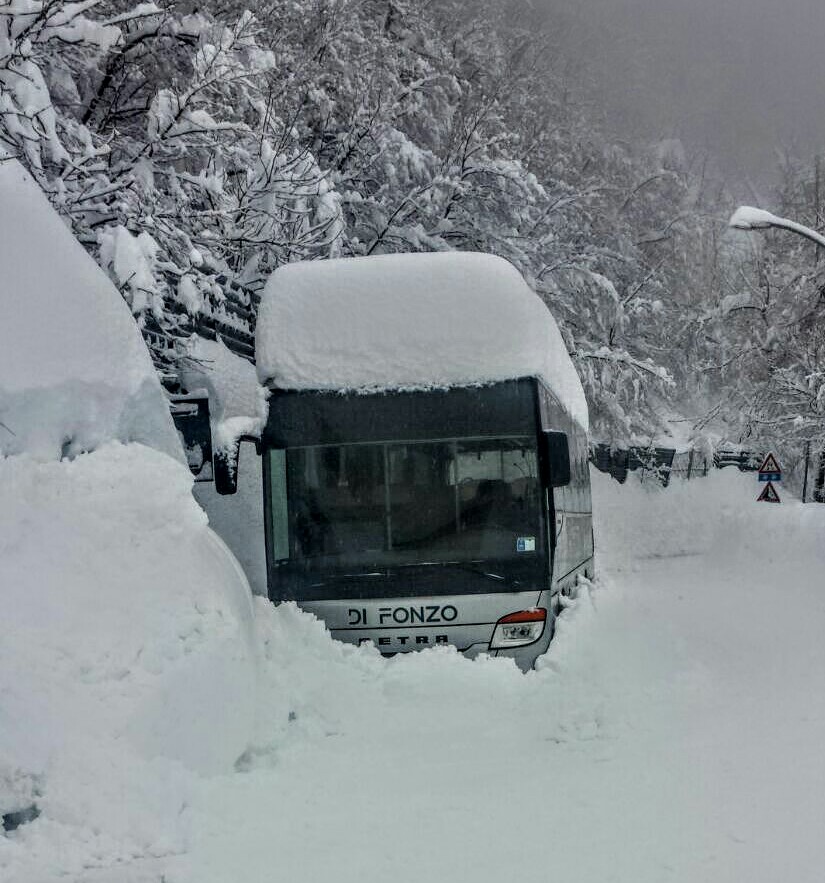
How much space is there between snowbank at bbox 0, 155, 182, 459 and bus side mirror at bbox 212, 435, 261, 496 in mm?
1591

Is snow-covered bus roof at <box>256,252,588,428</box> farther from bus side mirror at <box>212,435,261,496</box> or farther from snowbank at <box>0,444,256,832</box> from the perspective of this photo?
snowbank at <box>0,444,256,832</box>

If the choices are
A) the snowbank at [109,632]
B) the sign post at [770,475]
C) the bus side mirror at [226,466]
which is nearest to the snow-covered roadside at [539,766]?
the snowbank at [109,632]

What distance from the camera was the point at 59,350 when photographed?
5172mm

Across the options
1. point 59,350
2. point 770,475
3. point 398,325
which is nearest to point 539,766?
point 59,350

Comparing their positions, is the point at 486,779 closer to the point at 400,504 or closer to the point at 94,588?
the point at 94,588

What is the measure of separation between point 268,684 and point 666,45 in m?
70.1

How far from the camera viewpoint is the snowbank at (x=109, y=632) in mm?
4059

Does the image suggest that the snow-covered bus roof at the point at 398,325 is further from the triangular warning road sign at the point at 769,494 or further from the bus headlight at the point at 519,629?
the triangular warning road sign at the point at 769,494

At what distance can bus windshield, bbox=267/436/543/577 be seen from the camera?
7.55m

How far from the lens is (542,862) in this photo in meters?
4.12

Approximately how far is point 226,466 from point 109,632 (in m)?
3.13

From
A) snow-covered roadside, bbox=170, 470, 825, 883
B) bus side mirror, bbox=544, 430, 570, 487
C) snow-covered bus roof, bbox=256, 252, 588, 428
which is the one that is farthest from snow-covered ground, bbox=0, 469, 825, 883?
snow-covered bus roof, bbox=256, 252, 588, 428

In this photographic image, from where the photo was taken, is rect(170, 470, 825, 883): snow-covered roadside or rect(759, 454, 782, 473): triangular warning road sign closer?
rect(170, 470, 825, 883): snow-covered roadside

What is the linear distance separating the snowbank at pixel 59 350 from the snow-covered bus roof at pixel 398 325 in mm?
2047
